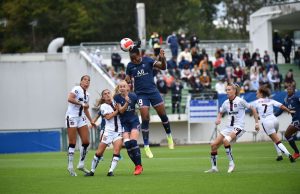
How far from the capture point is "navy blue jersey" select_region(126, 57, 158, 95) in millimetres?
23203

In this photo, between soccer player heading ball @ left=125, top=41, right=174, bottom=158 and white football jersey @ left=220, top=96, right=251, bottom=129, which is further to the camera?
soccer player heading ball @ left=125, top=41, right=174, bottom=158

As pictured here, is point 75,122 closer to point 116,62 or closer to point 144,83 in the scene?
point 144,83

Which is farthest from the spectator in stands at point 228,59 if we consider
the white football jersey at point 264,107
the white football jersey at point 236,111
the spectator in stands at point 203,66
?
the white football jersey at point 236,111

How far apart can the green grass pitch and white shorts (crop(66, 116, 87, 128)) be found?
1239 mm

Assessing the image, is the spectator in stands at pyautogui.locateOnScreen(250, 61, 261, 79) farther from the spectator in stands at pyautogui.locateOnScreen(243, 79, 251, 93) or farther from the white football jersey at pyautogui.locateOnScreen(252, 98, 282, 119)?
the white football jersey at pyautogui.locateOnScreen(252, 98, 282, 119)

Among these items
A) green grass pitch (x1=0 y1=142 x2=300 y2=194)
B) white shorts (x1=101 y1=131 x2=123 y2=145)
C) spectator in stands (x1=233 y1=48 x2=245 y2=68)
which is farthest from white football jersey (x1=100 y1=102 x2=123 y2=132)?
spectator in stands (x1=233 y1=48 x2=245 y2=68)

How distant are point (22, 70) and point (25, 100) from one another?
2.07m

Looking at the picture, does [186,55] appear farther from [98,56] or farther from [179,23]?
[179,23]

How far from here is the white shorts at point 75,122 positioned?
20.4 meters

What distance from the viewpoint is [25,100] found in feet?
176

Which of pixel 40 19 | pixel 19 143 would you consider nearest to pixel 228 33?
pixel 40 19

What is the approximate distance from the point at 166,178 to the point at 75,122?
10.2 ft

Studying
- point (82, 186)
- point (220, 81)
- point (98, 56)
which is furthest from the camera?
point (98, 56)

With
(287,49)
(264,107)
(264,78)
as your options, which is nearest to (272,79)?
(264,78)
